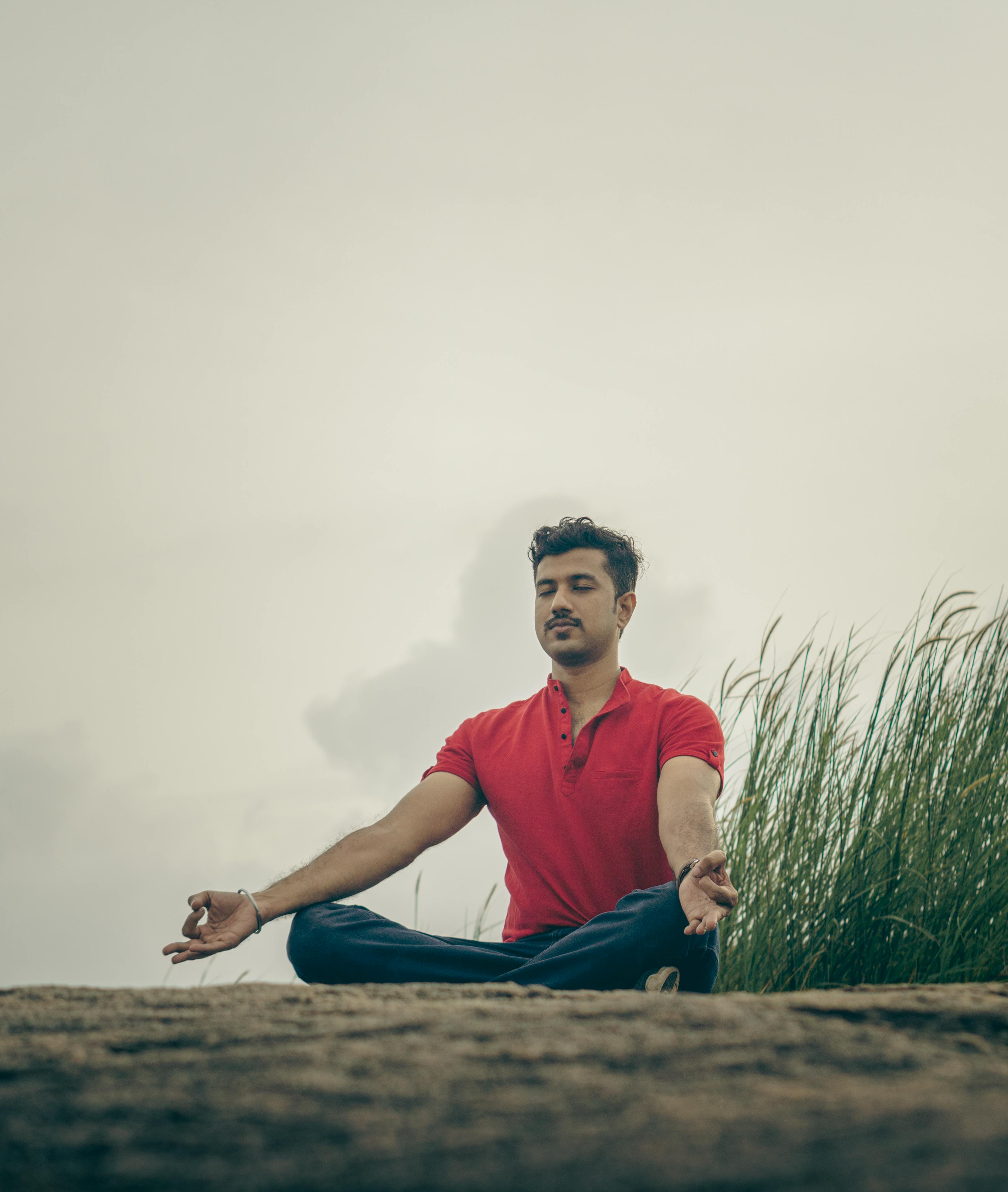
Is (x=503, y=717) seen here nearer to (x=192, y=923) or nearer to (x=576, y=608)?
(x=576, y=608)

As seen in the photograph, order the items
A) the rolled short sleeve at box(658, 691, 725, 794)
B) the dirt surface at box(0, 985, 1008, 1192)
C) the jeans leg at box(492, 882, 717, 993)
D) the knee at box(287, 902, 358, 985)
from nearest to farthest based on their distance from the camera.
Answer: the dirt surface at box(0, 985, 1008, 1192) → the jeans leg at box(492, 882, 717, 993) → the knee at box(287, 902, 358, 985) → the rolled short sleeve at box(658, 691, 725, 794)

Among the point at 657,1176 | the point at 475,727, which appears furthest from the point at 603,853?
the point at 657,1176

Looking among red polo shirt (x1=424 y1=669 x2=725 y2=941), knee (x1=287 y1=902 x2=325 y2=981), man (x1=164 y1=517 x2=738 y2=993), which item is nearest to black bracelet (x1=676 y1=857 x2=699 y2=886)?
man (x1=164 y1=517 x2=738 y2=993)

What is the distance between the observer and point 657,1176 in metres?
0.52

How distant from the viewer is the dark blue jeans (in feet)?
5.67

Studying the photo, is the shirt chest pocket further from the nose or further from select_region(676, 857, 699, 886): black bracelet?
the nose

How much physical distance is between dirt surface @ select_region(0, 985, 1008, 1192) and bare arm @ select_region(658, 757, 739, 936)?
623mm

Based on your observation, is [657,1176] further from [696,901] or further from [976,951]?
[976,951]

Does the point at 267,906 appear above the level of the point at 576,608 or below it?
below

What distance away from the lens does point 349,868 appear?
2133mm

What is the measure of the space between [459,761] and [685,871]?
0.78m

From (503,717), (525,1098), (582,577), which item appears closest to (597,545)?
(582,577)

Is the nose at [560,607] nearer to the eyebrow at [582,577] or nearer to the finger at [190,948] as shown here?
the eyebrow at [582,577]

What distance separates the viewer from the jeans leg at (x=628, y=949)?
1.72 m
